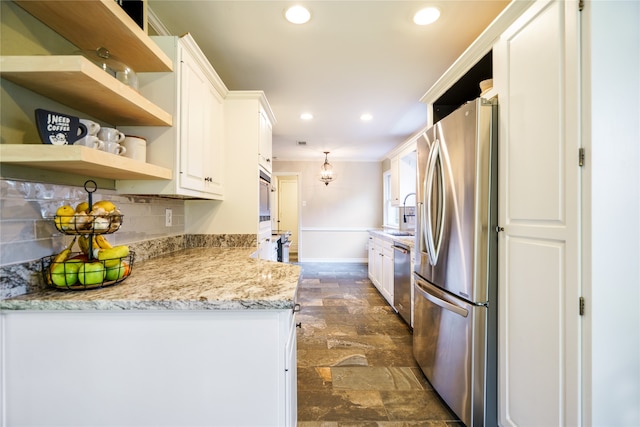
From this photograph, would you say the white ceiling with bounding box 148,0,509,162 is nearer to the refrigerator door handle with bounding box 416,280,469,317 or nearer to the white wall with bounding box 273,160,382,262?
the refrigerator door handle with bounding box 416,280,469,317

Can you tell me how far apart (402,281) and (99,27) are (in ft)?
9.72

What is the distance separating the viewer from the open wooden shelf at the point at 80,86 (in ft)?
2.83

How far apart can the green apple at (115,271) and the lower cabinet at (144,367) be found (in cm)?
19

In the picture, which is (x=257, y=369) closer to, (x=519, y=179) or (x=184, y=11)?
(x=519, y=179)

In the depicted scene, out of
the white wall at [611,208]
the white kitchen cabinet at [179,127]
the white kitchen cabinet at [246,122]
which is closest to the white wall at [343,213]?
the white kitchen cabinet at [246,122]

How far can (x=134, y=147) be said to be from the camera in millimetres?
1329

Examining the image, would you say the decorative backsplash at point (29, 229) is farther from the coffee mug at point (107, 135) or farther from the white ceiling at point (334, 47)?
the white ceiling at point (334, 47)

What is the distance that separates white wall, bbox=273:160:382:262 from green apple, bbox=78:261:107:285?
530 centimetres

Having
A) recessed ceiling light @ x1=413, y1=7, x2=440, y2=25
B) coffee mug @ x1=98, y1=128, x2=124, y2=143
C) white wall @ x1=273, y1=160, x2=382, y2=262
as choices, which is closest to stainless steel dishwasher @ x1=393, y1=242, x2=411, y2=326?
recessed ceiling light @ x1=413, y1=7, x2=440, y2=25

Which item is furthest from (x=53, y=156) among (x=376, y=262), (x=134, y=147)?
(x=376, y=262)

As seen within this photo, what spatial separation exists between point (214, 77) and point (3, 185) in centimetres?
138

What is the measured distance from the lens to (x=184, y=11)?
5.29 ft

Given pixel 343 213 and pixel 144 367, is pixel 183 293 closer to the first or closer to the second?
pixel 144 367

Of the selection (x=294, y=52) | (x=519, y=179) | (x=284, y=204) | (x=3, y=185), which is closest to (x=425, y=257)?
(x=519, y=179)
